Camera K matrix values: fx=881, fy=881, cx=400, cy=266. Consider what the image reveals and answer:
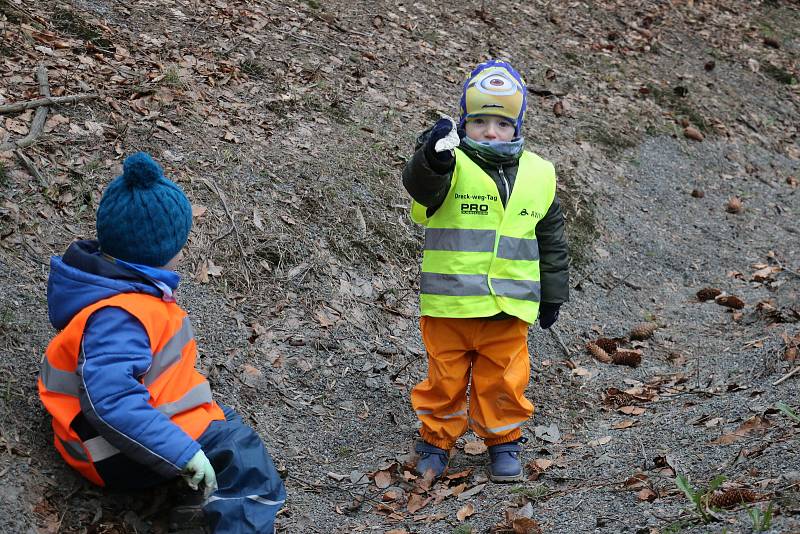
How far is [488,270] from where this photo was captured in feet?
13.6

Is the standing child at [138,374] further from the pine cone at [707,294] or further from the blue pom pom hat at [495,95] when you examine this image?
the pine cone at [707,294]

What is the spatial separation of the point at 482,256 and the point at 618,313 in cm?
279

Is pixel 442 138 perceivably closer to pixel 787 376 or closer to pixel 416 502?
pixel 416 502

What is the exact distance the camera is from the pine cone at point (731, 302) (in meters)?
6.61

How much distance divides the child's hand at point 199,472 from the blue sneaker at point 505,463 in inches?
61.2

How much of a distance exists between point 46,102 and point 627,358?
13.4 ft

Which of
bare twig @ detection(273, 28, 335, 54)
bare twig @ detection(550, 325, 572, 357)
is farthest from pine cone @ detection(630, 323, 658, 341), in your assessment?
bare twig @ detection(273, 28, 335, 54)

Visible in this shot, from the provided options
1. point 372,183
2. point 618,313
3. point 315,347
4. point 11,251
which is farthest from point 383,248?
point 11,251

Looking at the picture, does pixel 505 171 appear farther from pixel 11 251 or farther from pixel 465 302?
pixel 11 251

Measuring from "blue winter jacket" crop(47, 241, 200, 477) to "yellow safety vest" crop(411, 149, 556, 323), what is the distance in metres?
1.38

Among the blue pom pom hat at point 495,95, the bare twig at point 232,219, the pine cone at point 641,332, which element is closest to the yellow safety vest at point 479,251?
the blue pom pom hat at point 495,95

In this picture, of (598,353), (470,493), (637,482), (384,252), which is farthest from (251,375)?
(598,353)

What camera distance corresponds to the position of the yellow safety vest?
4.11m

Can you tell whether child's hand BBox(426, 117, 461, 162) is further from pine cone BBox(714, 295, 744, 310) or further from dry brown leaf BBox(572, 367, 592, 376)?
pine cone BBox(714, 295, 744, 310)
